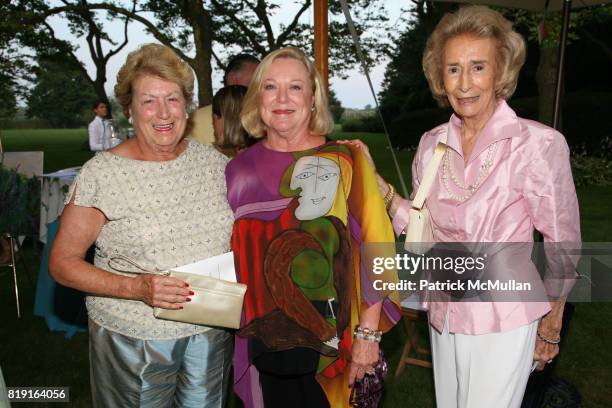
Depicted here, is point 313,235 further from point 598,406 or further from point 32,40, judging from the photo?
point 32,40

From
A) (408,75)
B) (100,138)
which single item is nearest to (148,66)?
(100,138)

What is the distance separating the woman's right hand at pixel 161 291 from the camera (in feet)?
6.25

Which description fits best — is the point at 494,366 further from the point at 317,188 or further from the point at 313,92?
the point at 313,92

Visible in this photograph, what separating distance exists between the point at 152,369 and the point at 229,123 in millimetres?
1662

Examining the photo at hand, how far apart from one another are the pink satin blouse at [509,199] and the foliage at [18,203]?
473cm

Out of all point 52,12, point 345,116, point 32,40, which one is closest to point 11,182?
point 345,116

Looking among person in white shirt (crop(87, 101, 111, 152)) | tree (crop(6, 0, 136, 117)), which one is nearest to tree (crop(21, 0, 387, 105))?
tree (crop(6, 0, 136, 117))

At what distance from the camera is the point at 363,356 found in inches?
83.8

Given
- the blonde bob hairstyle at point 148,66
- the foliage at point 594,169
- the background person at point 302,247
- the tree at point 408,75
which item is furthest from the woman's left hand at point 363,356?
the tree at point 408,75

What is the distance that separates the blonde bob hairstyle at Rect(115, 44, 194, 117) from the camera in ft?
6.65

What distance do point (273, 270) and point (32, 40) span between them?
875 inches

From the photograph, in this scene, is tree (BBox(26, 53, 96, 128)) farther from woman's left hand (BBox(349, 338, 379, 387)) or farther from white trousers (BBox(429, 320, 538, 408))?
white trousers (BBox(429, 320, 538, 408))

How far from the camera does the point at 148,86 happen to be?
203 centimetres

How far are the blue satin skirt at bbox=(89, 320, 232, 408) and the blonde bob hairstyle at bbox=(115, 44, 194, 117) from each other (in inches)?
36.3
